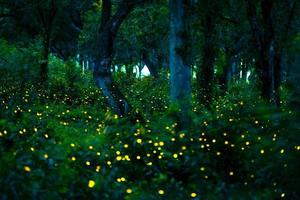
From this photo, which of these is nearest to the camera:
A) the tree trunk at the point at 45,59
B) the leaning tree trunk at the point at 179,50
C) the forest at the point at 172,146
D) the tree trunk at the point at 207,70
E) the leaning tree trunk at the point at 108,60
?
the forest at the point at 172,146

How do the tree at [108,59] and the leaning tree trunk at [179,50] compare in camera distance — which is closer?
the leaning tree trunk at [179,50]

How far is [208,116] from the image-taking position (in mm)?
8086

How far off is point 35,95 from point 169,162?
11.0 meters

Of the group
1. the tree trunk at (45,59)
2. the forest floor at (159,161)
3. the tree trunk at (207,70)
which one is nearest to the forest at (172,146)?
the forest floor at (159,161)

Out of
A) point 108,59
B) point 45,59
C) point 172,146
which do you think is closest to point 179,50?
point 108,59

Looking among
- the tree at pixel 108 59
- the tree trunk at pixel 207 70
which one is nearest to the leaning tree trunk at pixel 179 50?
the tree at pixel 108 59

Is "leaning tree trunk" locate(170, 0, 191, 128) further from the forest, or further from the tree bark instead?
the tree bark

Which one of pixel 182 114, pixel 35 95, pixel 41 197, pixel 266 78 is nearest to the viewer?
pixel 41 197

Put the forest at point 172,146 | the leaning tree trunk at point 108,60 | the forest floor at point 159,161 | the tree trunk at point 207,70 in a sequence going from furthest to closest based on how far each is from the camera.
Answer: the tree trunk at point 207,70
the leaning tree trunk at point 108,60
the forest at point 172,146
the forest floor at point 159,161

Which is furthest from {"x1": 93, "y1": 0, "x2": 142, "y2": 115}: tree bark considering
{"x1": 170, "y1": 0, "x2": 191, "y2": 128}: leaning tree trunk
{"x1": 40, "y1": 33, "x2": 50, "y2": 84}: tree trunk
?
{"x1": 40, "y1": 33, "x2": 50, "y2": 84}: tree trunk

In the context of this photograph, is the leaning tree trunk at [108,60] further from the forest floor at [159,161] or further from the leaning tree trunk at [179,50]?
the forest floor at [159,161]

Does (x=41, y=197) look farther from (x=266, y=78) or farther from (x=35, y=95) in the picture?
(x=35, y=95)

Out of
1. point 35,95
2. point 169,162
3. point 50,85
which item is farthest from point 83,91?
point 169,162

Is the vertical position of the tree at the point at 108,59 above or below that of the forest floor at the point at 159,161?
above
